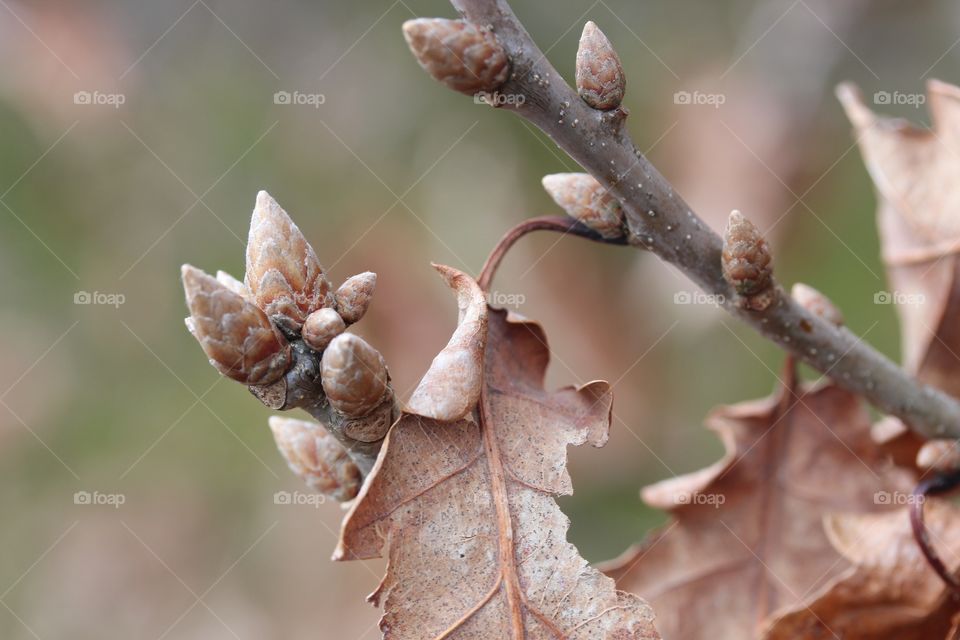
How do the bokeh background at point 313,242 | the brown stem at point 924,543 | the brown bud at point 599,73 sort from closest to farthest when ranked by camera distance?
the brown bud at point 599,73 < the brown stem at point 924,543 < the bokeh background at point 313,242

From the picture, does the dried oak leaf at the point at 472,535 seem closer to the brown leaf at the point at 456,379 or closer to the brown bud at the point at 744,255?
the brown leaf at the point at 456,379

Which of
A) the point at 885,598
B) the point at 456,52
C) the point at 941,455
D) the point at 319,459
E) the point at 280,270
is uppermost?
the point at 456,52

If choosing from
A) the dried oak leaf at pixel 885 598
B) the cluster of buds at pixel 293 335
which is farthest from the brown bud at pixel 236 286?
the dried oak leaf at pixel 885 598

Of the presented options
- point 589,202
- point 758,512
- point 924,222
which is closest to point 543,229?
point 589,202

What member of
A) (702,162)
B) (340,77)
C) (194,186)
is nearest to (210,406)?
(194,186)

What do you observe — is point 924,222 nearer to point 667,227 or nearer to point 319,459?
point 667,227

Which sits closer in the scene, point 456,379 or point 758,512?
point 456,379
